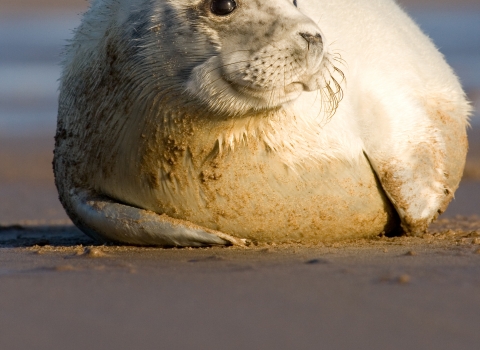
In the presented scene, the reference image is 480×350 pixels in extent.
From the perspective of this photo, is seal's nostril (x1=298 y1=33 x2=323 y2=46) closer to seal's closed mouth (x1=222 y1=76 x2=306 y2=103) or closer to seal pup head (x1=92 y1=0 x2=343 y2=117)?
seal pup head (x1=92 y1=0 x2=343 y2=117)

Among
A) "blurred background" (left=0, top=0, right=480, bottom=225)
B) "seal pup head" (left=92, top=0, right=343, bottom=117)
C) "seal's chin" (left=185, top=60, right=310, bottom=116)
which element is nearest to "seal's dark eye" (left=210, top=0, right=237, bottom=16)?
"seal pup head" (left=92, top=0, right=343, bottom=117)

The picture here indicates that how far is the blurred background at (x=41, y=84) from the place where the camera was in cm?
788

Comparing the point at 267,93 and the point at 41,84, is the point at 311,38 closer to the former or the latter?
the point at 267,93

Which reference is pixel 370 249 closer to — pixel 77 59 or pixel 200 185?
pixel 200 185

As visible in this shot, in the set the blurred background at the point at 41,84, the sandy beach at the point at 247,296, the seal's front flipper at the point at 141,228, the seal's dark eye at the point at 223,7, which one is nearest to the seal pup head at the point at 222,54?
the seal's dark eye at the point at 223,7

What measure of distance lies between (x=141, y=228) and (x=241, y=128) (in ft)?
2.18

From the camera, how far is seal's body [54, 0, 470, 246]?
13.4 feet

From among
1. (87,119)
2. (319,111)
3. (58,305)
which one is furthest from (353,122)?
(58,305)

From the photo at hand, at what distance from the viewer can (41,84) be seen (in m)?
14.7

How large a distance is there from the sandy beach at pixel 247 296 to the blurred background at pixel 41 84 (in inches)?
93.1

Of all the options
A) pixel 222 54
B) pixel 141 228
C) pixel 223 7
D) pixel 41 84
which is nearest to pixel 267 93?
pixel 222 54

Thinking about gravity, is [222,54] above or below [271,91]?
above

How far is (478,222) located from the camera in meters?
5.87

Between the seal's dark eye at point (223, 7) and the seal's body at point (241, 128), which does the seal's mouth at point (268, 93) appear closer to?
the seal's body at point (241, 128)
